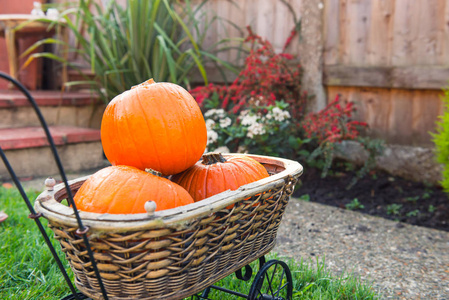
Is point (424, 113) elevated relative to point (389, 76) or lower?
lower

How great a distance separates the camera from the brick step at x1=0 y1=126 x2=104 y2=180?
136 inches

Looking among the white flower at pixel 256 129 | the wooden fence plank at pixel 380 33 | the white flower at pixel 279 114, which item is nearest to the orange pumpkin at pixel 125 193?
the white flower at pixel 256 129

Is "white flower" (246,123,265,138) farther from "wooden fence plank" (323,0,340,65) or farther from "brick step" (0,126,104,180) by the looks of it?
"brick step" (0,126,104,180)

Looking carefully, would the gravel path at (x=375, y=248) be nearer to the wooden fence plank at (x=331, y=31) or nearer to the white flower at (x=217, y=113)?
the white flower at (x=217, y=113)

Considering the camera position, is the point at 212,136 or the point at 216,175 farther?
the point at 212,136

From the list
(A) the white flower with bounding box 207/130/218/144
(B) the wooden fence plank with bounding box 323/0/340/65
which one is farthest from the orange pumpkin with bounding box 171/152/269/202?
(B) the wooden fence plank with bounding box 323/0/340/65

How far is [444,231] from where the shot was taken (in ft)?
7.79

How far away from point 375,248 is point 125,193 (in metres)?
1.56

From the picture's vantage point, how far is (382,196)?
2.93 meters

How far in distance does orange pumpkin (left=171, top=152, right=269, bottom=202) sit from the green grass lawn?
0.58 metres

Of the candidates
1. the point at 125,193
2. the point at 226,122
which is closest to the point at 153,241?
the point at 125,193

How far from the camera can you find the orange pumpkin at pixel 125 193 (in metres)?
1.04

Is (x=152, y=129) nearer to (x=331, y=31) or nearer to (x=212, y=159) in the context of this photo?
(x=212, y=159)

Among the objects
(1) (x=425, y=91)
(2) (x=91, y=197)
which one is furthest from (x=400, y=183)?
(2) (x=91, y=197)
